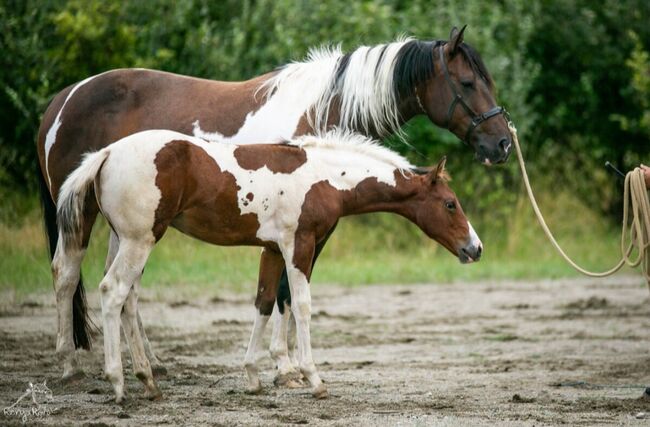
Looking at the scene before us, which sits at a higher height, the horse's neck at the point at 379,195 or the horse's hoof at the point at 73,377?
the horse's neck at the point at 379,195

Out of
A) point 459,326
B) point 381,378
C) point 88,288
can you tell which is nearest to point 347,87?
point 381,378

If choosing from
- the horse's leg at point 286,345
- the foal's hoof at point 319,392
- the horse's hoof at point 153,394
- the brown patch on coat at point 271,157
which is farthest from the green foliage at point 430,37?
the horse's hoof at point 153,394

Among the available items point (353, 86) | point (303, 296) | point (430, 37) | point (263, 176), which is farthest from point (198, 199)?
point (430, 37)

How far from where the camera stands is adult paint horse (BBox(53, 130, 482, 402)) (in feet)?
21.9

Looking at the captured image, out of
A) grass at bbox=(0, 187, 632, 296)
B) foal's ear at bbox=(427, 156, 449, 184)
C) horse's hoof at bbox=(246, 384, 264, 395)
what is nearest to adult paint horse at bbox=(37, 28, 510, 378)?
foal's ear at bbox=(427, 156, 449, 184)

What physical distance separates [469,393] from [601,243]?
9830 mm

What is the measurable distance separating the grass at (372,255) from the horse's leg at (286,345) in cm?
454

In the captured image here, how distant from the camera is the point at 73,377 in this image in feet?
25.1

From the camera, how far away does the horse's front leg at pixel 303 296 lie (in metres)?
7.16

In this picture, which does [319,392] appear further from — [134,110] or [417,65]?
[134,110]

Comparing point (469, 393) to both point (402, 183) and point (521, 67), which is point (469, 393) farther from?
point (521, 67)

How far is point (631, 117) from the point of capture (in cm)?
1792

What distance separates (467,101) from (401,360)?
218 cm

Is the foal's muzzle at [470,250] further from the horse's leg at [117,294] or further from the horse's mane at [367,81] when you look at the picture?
the horse's leg at [117,294]
